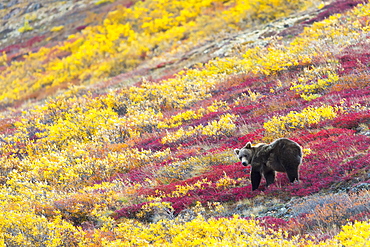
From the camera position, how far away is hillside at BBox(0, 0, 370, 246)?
566cm

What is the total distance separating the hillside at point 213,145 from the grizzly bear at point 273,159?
9.1 inches

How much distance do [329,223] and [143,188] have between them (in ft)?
15.5

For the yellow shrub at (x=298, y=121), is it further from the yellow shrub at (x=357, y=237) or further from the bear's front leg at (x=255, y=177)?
the yellow shrub at (x=357, y=237)

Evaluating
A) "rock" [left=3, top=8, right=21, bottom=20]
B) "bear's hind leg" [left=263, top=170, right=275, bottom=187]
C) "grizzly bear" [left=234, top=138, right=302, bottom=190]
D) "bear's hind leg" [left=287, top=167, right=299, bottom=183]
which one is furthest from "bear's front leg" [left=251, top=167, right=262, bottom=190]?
"rock" [left=3, top=8, right=21, bottom=20]

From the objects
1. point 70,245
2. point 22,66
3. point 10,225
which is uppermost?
point 10,225

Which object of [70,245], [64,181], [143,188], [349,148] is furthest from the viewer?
[64,181]

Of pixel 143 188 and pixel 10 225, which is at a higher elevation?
pixel 10 225

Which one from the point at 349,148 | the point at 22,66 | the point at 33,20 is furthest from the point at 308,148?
the point at 33,20

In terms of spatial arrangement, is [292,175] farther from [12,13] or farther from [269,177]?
[12,13]

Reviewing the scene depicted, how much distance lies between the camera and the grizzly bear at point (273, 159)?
20.6ft

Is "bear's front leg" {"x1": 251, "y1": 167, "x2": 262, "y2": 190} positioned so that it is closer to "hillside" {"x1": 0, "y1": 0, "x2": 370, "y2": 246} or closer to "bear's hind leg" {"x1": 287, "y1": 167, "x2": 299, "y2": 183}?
"hillside" {"x1": 0, "y1": 0, "x2": 370, "y2": 246}

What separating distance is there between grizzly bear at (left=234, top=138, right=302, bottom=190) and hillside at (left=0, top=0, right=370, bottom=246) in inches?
9.1

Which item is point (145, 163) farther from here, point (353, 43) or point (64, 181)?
point (353, 43)

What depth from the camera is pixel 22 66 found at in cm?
4288
